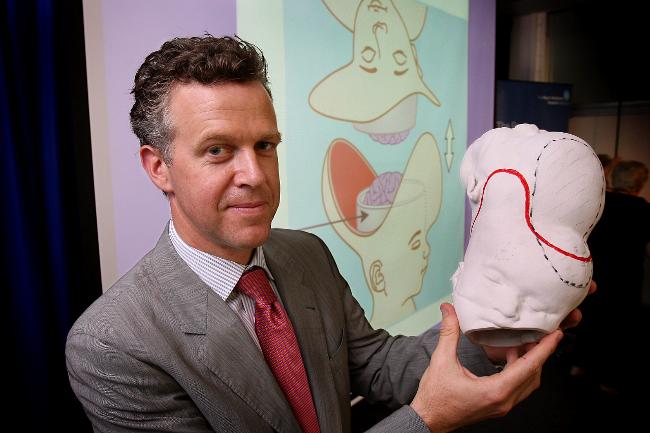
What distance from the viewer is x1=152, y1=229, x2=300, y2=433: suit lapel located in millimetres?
976

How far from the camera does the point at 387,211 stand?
2.58m

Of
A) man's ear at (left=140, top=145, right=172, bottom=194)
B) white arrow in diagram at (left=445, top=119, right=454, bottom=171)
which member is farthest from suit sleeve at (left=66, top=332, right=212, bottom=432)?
white arrow in diagram at (left=445, top=119, right=454, bottom=171)

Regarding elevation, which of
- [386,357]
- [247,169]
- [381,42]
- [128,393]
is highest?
[381,42]

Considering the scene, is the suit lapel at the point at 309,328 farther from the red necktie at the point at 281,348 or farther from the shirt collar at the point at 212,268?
the shirt collar at the point at 212,268

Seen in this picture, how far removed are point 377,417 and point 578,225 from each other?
1.97 meters

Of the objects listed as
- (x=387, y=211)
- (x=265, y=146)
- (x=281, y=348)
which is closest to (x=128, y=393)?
(x=281, y=348)

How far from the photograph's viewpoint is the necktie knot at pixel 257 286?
110 centimetres

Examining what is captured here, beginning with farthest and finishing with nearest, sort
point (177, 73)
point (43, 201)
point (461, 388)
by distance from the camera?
1. point (43, 201)
2. point (177, 73)
3. point (461, 388)

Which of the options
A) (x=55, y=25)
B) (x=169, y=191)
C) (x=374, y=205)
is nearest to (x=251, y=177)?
(x=169, y=191)

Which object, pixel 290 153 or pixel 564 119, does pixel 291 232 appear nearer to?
pixel 290 153

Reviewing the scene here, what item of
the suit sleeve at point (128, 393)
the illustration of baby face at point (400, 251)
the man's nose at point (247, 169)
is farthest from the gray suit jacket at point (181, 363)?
the illustration of baby face at point (400, 251)

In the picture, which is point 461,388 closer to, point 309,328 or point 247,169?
point 309,328

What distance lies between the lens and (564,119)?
4258 millimetres

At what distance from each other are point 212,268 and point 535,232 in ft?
2.27
